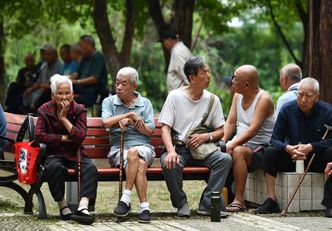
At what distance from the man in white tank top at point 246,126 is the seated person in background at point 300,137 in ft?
0.78

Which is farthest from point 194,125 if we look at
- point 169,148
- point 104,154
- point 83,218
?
point 83,218

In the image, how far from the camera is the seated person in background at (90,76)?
17.2 meters

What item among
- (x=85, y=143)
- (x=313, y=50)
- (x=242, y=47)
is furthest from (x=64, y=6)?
(x=242, y=47)

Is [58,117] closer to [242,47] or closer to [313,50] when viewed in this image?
[313,50]

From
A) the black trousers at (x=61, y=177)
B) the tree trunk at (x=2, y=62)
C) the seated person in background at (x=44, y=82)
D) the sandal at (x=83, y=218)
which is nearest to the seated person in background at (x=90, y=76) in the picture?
the seated person in background at (x=44, y=82)

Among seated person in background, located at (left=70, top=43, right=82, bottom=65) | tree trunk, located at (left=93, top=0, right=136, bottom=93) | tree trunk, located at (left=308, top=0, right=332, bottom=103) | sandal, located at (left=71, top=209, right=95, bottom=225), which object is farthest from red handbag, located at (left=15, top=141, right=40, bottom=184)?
tree trunk, located at (left=93, top=0, right=136, bottom=93)

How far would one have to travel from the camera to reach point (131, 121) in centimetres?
1081

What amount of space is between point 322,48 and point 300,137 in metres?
2.07

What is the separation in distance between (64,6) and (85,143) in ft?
40.4

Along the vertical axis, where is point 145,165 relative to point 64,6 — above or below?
below

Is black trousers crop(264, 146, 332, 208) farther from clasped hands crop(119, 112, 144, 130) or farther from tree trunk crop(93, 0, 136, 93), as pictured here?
tree trunk crop(93, 0, 136, 93)

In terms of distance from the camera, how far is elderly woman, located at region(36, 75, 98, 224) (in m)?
10.3

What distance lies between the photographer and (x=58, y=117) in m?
10.6

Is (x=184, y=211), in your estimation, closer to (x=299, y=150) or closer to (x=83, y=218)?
(x=83, y=218)
